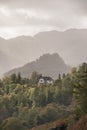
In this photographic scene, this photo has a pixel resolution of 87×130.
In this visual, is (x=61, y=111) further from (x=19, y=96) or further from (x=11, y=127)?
(x=19, y=96)

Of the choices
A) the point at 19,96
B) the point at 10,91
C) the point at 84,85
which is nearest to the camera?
the point at 84,85

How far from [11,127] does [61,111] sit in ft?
92.5

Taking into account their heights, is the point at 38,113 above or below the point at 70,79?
below

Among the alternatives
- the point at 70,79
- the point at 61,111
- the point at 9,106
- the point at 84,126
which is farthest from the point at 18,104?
the point at 84,126

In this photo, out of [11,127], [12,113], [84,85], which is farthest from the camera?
[12,113]

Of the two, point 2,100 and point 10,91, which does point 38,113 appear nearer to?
point 2,100

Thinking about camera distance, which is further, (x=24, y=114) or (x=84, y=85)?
(x=24, y=114)

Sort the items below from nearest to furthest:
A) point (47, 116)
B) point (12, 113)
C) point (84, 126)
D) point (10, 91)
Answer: point (84, 126) < point (47, 116) < point (12, 113) < point (10, 91)

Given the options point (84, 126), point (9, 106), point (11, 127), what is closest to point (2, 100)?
A: point (9, 106)

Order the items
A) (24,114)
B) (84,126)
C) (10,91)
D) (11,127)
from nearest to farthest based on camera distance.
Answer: (84,126) < (11,127) < (24,114) < (10,91)

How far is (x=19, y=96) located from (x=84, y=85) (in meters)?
120

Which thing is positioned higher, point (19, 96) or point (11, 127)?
point (19, 96)

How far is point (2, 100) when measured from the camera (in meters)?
165

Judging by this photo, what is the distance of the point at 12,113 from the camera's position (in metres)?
157
